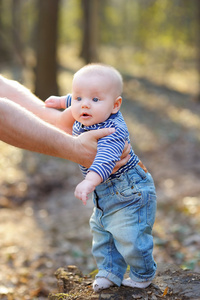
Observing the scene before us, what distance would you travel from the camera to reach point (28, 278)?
4891 millimetres

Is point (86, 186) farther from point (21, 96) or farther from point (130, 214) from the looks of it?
point (21, 96)

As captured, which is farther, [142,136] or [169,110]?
[169,110]

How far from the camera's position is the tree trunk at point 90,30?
19312 mm

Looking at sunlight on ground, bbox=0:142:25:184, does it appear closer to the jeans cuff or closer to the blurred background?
the blurred background

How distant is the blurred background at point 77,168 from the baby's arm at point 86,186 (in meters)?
1.62

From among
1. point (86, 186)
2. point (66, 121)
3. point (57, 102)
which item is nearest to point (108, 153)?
point (86, 186)

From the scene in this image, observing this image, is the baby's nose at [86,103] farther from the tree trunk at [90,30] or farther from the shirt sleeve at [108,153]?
the tree trunk at [90,30]

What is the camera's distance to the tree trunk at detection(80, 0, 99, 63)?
1931 centimetres

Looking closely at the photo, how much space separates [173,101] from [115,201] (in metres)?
13.0

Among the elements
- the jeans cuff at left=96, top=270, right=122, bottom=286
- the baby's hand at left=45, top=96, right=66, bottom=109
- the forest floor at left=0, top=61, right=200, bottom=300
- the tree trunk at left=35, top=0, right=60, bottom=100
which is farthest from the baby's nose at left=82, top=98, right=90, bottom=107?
the tree trunk at left=35, top=0, right=60, bottom=100

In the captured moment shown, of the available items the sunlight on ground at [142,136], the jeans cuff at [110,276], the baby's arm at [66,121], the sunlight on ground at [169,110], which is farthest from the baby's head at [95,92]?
the sunlight on ground at [169,110]

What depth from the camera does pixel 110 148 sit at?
2.65 m

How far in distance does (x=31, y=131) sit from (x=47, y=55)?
9581mm

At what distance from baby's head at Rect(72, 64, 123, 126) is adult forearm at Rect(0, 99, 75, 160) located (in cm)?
29
